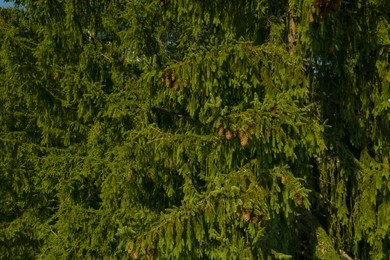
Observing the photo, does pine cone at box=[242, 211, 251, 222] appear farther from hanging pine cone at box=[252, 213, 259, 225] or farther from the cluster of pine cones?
the cluster of pine cones

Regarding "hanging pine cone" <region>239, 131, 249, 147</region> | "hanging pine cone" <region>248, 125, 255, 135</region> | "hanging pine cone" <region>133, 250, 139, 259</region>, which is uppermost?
"hanging pine cone" <region>248, 125, 255, 135</region>

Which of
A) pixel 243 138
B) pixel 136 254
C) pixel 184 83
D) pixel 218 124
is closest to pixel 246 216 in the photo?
pixel 243 138

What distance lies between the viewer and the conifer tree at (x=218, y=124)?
420 cm

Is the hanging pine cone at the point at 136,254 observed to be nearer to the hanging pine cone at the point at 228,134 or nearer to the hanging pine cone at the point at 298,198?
the hanging pine cone at the point at 228,134

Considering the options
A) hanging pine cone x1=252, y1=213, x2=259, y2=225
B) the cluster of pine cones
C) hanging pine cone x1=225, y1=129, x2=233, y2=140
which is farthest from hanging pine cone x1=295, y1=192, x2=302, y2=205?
hanging pine cone x1=225, y1=129, x2=233, y2=140

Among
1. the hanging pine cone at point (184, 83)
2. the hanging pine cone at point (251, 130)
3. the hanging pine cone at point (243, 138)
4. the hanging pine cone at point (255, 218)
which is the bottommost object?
the hanging pine cone at point (255, 218)

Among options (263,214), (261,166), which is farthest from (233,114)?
(263,214)

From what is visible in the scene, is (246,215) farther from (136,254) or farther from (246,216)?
(136,254)

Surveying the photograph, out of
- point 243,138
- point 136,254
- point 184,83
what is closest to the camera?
point 243,138

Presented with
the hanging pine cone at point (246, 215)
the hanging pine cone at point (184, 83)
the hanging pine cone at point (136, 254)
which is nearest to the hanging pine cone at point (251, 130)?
the hanging pine cone at point (246, 215)

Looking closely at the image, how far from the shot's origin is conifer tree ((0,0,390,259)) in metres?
4.20

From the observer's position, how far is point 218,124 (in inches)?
156

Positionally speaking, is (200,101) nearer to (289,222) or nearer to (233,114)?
(233,114)

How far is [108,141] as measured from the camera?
6195 millimetres
